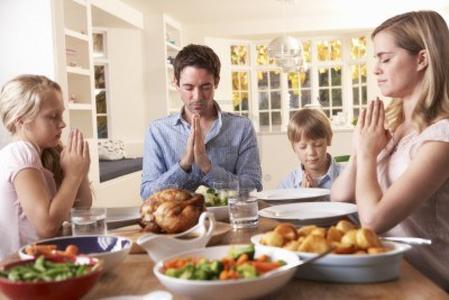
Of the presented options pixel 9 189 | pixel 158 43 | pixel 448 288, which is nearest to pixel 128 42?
pixel 158 43

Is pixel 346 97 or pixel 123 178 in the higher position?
pixel 346 97

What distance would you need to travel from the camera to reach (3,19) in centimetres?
409

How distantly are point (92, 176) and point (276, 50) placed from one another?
232 cm

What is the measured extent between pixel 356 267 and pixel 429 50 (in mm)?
844

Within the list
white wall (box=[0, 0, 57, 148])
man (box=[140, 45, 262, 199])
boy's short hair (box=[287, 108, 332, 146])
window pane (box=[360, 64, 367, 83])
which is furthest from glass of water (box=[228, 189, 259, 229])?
window pane (box=[360, 64, 367, 83])

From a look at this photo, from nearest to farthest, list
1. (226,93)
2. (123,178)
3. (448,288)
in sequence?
(448,288)
(123,178)
(226,93)

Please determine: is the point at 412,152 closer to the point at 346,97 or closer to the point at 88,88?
the point at 88,88

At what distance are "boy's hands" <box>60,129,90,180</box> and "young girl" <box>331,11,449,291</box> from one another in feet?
2.70

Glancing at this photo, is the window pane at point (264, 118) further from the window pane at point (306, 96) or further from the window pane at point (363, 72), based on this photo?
the window pane at point (363, 72)

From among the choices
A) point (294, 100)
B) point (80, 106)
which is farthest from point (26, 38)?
point (294, 100)

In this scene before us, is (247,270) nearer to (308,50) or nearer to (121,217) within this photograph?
(121,217)

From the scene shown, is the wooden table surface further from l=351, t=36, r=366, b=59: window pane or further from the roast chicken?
l=351, t=36, r=366, b=59: window pane

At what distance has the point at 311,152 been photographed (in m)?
2.50

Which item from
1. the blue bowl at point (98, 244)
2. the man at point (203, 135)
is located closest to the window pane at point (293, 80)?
the man at point (203, 135)
